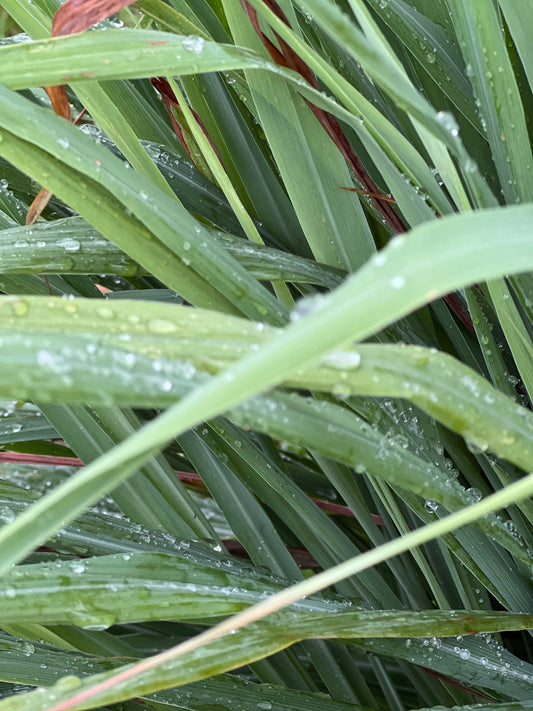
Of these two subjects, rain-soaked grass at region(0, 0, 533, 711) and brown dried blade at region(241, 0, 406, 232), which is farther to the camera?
brown dried blade at region(241, 0, 406, 232)

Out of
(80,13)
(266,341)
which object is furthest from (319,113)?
(266,341)

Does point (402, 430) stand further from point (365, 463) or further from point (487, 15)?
point (487, 15)

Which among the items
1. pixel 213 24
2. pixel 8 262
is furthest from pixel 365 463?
pixel 213 24

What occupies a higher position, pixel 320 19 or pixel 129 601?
pixel 320 19

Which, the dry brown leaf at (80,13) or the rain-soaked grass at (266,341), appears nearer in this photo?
the rain-soaked grass at (266,341)

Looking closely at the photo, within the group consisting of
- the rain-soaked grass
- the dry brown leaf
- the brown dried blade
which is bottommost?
the rain-soaked grass

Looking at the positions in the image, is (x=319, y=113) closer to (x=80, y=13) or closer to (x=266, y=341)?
(x=80, y=13)

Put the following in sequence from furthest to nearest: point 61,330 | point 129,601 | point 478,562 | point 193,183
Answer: point 193,183 → point 478,562 → point 129,601 → point 61,330

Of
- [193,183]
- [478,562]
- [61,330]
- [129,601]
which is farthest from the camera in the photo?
[193,183]
